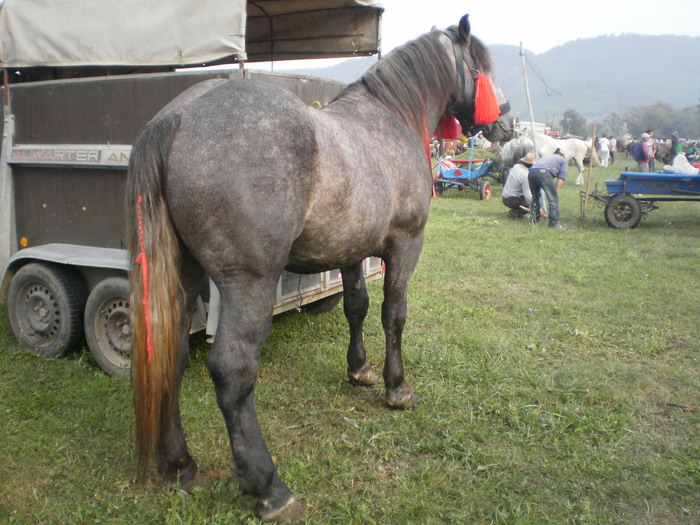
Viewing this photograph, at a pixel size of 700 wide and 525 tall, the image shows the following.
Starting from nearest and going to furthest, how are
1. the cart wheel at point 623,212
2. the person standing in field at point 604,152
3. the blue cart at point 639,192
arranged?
the blue cart at point 639,192 → the cart wheel at point 623,212 → the person standing in field at point 604,152

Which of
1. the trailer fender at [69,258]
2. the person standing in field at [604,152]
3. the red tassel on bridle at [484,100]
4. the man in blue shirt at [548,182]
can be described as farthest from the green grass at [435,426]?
the person standing in field at [604,152]

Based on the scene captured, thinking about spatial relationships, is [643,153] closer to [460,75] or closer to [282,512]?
[460,75]

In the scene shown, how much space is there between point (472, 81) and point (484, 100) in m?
0.16

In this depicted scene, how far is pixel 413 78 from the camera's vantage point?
→ 3.37m

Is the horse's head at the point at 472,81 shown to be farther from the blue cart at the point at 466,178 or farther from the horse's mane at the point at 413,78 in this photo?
the blue cart at the point at 466,178

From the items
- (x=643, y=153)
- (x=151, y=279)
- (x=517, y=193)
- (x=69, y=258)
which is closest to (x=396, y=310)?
(x=151, y=279)

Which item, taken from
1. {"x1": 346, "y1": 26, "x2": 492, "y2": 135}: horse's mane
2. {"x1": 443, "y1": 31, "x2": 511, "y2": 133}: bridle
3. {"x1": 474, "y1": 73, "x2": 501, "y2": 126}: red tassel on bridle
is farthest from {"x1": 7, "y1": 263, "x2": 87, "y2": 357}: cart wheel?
{"x1": 474, "y1": 73, "x2": 501, "y2": 126}: red tassel on bridle

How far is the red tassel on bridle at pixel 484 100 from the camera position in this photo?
357cm

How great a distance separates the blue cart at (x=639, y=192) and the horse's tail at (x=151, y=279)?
1008 cm

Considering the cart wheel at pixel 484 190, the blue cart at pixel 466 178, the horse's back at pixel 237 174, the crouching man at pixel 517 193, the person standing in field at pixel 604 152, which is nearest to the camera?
the horse's back at pixel 237 174

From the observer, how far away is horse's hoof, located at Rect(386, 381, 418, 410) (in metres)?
3.45

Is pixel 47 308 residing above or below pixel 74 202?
below

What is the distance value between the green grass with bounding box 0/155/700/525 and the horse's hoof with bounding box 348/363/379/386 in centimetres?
7

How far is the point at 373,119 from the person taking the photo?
3029 millimetres
